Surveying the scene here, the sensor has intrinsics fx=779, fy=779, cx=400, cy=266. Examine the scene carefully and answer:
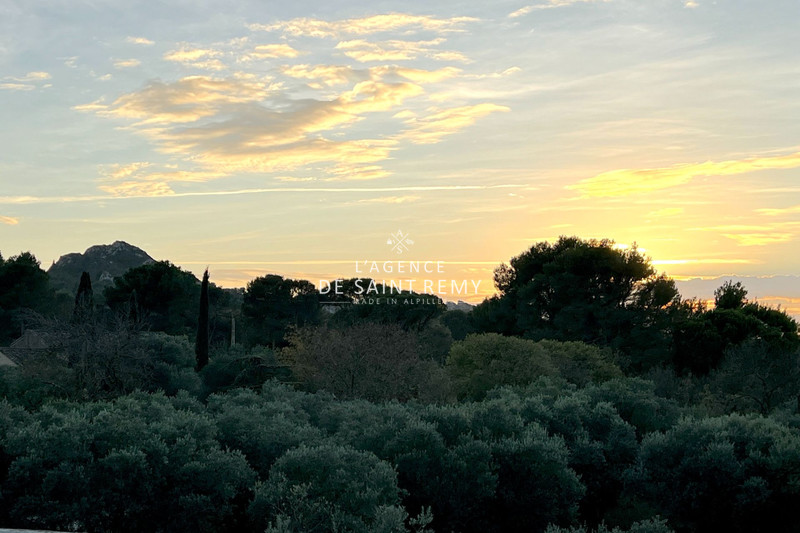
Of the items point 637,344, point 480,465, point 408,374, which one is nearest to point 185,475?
point 480,465

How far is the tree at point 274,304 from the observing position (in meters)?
67.1

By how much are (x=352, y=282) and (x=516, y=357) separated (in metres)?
41.8

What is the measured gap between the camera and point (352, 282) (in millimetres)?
74000

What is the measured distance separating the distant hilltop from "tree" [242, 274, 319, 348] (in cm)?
6592

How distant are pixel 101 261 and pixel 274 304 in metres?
82.5

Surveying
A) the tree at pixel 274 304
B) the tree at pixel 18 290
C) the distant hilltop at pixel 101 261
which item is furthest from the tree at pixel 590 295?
the distant hilltop at pixel 101 261

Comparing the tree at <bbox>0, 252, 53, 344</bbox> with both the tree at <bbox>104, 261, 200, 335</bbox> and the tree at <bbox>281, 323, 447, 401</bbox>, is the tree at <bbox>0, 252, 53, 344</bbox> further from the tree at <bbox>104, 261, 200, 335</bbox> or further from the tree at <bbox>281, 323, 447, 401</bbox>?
the tree at <bbox>281, 323, 447, 401</bbox>

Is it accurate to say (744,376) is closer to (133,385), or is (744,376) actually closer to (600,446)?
(600,446)

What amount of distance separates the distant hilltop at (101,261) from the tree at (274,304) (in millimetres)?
65918

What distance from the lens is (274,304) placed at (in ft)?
221

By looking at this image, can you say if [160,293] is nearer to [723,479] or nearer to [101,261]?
[723,479]

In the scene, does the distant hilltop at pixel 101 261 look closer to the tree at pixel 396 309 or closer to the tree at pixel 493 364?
the tree at pixel 396 309

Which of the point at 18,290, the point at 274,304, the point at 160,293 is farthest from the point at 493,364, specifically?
the point at 18,290

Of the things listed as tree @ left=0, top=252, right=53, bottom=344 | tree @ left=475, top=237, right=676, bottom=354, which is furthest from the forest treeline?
tree @ left=0, top=252, right=53, bottom=344
